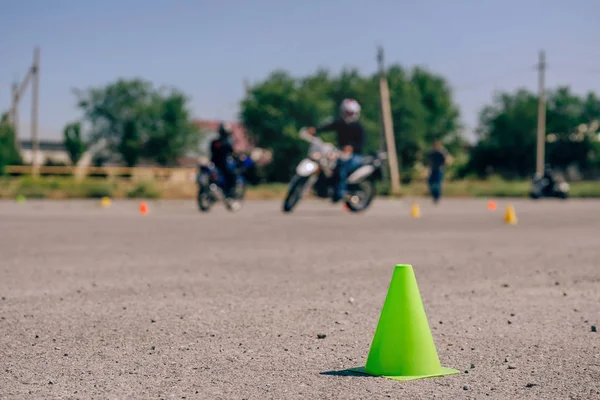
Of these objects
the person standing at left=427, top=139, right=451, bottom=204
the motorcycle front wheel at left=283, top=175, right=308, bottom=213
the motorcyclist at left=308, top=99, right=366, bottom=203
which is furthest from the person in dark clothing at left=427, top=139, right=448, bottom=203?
the motorcycle front wheel at left=283, top=175, right=308, bottom=213

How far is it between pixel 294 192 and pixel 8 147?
114ft

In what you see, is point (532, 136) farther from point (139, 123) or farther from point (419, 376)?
point (419, 376)

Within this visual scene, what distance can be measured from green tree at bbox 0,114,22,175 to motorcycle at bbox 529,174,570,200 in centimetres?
2830

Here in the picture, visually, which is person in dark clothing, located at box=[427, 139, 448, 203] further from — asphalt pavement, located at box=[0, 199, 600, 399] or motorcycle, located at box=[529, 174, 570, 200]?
asphalt pavement, located at box=[0, 199, 600, 399]

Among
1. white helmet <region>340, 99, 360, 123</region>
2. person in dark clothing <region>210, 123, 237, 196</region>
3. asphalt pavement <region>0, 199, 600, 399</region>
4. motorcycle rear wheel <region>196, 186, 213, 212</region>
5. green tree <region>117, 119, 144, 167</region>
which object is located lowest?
asphalt pavement <region>0, 199, 600, 399</region>

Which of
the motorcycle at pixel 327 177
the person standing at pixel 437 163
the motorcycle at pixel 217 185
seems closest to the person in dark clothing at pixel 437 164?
the person standing at pixel 437 163

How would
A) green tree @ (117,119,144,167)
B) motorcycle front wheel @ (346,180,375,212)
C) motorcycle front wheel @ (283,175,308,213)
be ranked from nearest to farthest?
motorcycle front wheel @ (283,175,308,213), motorcycle front wheel @ (346,180,375,212), green tree @ (117,119,144,167)

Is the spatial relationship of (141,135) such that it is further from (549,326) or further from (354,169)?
(549,326)

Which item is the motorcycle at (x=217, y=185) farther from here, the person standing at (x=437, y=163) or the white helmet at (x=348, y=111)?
the person standing at (x=437, y=163)

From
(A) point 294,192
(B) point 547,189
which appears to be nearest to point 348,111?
(A) point 294,192

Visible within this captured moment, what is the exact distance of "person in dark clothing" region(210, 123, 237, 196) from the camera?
20.5m

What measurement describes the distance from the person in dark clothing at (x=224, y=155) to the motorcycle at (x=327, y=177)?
1518 millimetres

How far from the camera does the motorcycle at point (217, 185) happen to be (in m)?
20.1

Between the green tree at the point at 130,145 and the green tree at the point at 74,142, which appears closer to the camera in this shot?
the green tree at the point at 74,142
